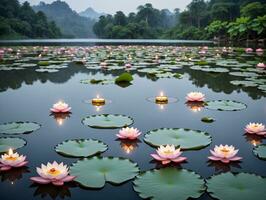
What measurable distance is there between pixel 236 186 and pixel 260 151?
1.71 ft

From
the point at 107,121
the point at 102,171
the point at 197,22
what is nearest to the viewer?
the point at 102,171

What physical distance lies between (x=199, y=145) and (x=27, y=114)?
157 centimetres

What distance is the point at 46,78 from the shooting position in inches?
196

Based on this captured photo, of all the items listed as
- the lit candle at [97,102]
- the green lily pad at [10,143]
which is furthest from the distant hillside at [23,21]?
the green lily pad at [10,143]

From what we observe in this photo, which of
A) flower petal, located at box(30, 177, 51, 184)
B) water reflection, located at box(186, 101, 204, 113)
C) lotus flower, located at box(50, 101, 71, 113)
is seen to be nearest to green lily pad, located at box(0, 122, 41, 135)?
lotus flower, located at box(50, 101, 71, 113)

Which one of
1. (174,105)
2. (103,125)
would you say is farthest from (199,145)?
(174,105)

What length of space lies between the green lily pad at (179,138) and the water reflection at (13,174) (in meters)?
0.79

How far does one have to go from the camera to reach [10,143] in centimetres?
196

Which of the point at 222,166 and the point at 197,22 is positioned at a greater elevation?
the point at 197,22

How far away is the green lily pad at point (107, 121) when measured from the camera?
2.36 m

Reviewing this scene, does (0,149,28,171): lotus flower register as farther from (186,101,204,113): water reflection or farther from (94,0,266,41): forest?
(94,0,266,41): forest

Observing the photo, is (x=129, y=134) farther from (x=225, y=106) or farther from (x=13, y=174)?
(x=225, y=106)

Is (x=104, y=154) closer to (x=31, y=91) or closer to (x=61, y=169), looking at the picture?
(x=61, y=169)

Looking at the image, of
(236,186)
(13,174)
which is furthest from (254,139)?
(13,174)
